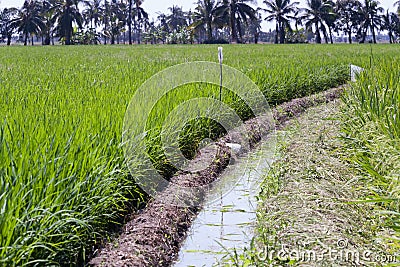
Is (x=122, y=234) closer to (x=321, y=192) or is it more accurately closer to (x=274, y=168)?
(x=321, y=192)

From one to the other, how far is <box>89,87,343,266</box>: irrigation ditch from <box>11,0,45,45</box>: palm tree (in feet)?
126

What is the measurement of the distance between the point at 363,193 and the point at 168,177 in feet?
4.01

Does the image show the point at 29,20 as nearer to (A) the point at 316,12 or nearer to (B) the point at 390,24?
(A) the point at 316,12

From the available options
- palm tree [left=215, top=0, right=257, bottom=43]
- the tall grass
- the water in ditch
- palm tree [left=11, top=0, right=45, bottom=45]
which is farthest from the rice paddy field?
palm tree [left=11, top=0, right=45, bottom=45]

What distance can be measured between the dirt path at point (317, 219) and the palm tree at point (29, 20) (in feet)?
127

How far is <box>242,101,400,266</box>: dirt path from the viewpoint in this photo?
2.14m

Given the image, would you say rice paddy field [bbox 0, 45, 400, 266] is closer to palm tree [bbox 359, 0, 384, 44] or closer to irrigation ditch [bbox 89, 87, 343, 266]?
irrigation ditch [bbox 89, 87, 343, 266]

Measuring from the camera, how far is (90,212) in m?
2.24

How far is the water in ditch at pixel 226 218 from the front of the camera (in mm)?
2451

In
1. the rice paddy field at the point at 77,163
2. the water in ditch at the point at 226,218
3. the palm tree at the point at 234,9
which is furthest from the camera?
the palm tree at the point at 234,9

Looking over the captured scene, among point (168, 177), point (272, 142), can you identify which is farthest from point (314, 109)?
point (168, 177)

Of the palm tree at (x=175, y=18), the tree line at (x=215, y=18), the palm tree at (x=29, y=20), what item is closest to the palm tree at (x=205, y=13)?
the tree line at (x=215, y=18)

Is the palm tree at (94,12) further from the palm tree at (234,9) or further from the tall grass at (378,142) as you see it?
the tall grass at (378,142)

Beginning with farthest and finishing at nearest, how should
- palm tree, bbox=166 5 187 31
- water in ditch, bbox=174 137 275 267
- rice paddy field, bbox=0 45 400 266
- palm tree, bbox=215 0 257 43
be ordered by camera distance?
1. palm tree, bbox=166 5 187 31
2. palm tree, bbox=215 0 257 43
3. water in ditch, bbox=174 137 275 267
4. rice paddy field, bbox=0 45 400 266
